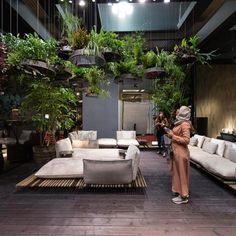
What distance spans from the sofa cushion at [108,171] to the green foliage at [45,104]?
3170 mm

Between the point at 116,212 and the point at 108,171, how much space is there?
2.62ft

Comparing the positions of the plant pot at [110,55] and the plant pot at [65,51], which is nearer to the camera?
the plant pot at [65,51]

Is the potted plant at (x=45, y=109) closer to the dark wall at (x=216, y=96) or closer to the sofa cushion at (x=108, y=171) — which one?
the sofa cushion at (x=108, y=171)

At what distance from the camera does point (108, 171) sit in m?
4.36

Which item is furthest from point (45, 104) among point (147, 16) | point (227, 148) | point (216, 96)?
point (216, 96)

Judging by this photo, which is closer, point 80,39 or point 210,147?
point 80,39

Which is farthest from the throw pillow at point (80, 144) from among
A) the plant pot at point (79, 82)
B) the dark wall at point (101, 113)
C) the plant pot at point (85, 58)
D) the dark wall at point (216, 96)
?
the dark wall at point (216, 96)

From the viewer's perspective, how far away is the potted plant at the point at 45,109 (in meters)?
6.92

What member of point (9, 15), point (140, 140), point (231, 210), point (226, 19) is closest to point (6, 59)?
point (9, 15)

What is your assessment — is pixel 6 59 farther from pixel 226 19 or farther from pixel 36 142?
pixel 226 19

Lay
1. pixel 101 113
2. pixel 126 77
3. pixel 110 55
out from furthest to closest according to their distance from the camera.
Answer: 1. pixel 101 113
2. pixel 126 77
3. pixel 110 55

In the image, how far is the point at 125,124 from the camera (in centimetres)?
1141

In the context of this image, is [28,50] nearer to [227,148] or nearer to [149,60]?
[149,60]

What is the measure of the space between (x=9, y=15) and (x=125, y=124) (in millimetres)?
6155
